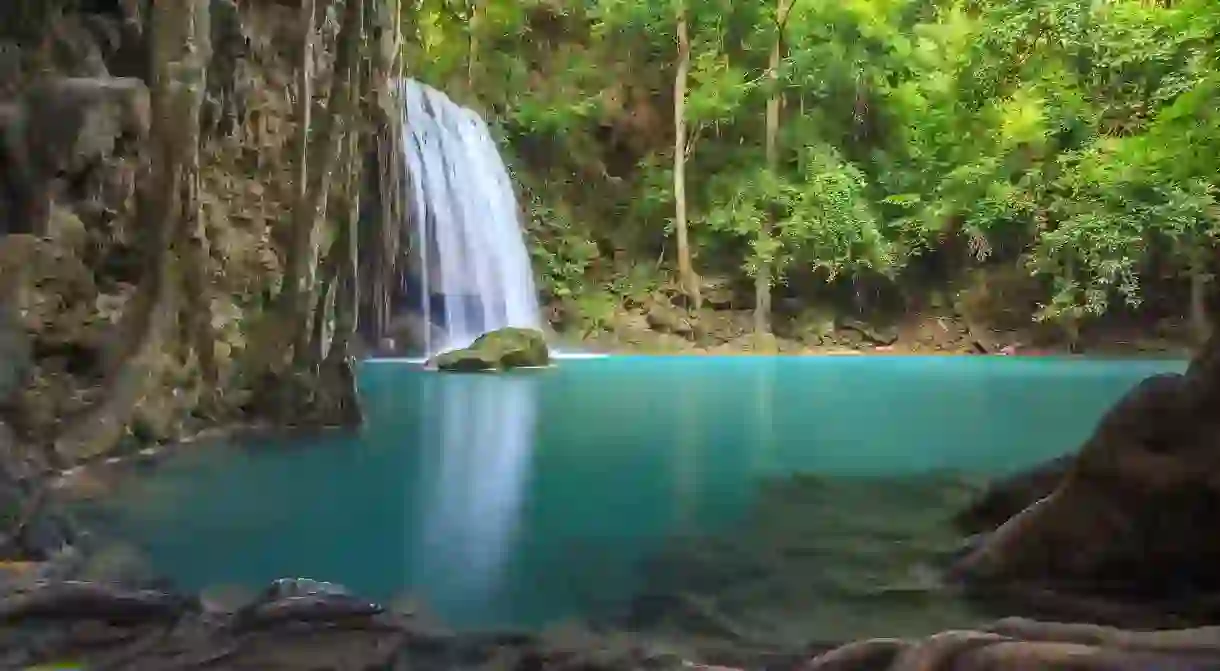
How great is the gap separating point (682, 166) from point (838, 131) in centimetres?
362

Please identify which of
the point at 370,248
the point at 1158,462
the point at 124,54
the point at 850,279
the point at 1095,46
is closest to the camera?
the point at 1158,462

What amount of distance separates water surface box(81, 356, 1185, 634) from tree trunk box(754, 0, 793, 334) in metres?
9.57

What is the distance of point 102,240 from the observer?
584 centimetres

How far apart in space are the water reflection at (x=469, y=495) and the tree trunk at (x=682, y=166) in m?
10.9

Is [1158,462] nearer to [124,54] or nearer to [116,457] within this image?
[116,457]

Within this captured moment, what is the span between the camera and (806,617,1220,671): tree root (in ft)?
5.66

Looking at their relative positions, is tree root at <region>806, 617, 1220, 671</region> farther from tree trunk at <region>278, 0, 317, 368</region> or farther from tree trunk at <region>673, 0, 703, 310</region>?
tree trunk at <region>673, 0, 703, 310</region>

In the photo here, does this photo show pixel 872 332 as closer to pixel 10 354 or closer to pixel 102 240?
pixel 102 240

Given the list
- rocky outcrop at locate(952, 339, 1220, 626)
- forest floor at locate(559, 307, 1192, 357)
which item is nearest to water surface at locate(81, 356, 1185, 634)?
rocky outcrop at locate(952, 339, 1220, 626)

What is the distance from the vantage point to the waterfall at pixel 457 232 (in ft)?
50.7

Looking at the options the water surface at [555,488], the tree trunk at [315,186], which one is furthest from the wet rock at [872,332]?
the tree trunk at [315,186]

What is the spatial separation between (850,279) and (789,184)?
2223 mm

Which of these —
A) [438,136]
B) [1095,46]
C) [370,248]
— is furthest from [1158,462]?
[1095,46]

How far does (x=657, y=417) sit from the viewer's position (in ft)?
26.0
